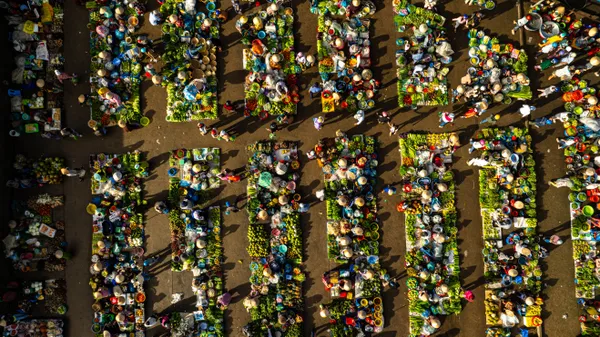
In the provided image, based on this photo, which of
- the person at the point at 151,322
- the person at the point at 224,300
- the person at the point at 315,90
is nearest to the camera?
the person at the point at 151,322

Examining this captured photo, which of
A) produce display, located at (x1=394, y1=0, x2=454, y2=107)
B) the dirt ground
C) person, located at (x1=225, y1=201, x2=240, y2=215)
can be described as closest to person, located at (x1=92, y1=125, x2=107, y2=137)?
the dirt ground

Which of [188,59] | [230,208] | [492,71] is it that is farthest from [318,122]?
[492,71]

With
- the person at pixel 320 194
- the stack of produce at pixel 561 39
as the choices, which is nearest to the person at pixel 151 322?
the person at pixel 320 194

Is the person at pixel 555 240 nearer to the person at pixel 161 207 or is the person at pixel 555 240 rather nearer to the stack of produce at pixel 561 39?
the stack of produce at pixel 561 39

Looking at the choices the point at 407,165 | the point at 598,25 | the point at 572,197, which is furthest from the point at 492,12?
the point at 572,197

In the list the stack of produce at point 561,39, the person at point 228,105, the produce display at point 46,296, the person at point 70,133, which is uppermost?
the stack of produce at point 561,39

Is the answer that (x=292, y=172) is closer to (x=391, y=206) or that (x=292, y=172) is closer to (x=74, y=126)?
(x=391, y=206)

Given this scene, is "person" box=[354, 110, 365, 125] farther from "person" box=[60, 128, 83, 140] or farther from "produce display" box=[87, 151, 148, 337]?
"person" box=[60, 128, 83, 140]
